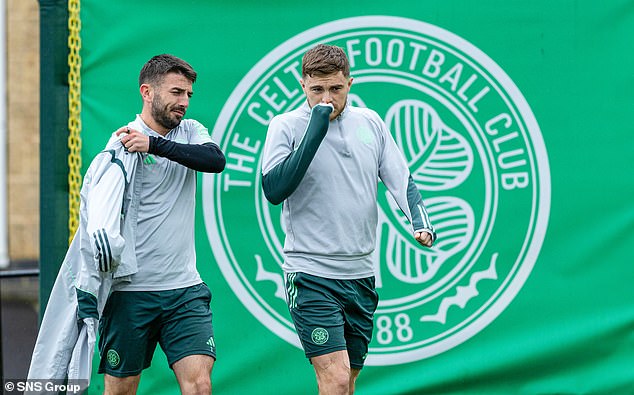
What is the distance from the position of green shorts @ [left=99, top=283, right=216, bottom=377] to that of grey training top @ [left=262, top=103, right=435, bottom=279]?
1.45ft

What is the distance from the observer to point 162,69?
14.7 feet

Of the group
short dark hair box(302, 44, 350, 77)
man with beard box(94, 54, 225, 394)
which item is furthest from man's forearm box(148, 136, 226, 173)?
short dark hair box(302, 44, 350, 77)

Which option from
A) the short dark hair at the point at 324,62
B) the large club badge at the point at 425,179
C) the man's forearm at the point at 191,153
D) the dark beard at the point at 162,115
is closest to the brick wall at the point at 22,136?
the large club badge at the point at 425,179

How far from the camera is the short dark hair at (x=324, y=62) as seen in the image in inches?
172

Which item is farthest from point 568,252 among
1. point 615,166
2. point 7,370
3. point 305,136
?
point 7,370

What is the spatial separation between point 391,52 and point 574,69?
94cm

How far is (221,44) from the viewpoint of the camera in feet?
18.1

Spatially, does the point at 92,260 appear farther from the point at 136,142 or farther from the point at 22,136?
the point at 22,136

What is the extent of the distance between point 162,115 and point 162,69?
191 mm

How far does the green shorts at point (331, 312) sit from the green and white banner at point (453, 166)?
0.94m

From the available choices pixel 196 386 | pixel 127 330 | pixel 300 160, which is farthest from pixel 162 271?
pixel 300 160

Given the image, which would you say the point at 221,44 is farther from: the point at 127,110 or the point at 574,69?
the point at 574,69

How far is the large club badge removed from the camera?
5508 mm

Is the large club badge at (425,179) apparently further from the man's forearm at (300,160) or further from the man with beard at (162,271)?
the man's forearm at (300,160)
